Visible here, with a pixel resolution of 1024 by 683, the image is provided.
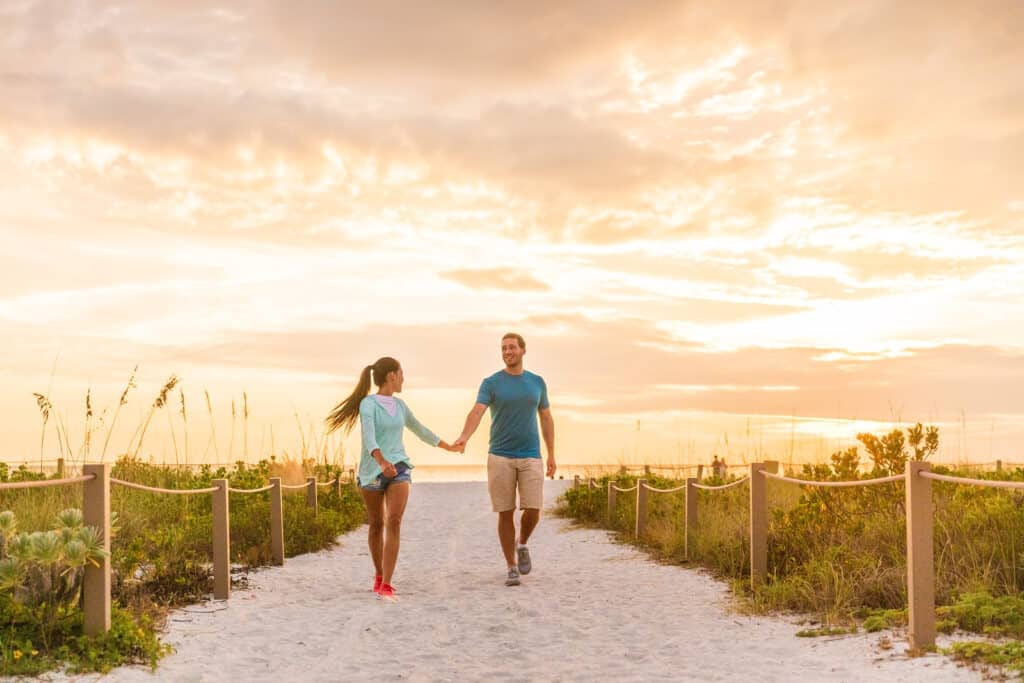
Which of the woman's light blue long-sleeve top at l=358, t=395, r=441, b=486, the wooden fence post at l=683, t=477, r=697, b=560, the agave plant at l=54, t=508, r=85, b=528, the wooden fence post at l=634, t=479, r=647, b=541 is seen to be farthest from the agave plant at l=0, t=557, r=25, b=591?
the wooden fence post at l=634, t=479, r=647, b=541

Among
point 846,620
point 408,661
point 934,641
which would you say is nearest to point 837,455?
point 846,620

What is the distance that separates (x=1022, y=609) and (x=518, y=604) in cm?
439

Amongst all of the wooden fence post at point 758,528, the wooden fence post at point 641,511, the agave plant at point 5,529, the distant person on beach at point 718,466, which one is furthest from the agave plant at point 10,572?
the distant person on beach at point 718,466

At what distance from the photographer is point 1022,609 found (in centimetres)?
731

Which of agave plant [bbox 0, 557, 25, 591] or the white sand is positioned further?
the white sand

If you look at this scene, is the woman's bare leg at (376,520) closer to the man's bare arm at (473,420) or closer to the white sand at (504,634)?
the white sand at (504,634)

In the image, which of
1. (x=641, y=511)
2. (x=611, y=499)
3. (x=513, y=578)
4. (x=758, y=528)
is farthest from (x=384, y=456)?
(x=611, y=499)

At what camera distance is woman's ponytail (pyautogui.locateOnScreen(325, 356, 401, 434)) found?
31.5 feet

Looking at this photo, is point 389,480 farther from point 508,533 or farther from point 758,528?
point 758,528

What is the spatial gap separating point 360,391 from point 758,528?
417cm

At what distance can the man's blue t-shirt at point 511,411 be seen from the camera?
10469mm

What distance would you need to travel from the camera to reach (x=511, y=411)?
34.3 feet

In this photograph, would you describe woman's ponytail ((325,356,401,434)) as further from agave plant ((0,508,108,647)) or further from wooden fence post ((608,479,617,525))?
wooden fence post ((608,479,617,525))

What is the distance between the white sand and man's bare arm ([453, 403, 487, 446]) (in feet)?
5.30
